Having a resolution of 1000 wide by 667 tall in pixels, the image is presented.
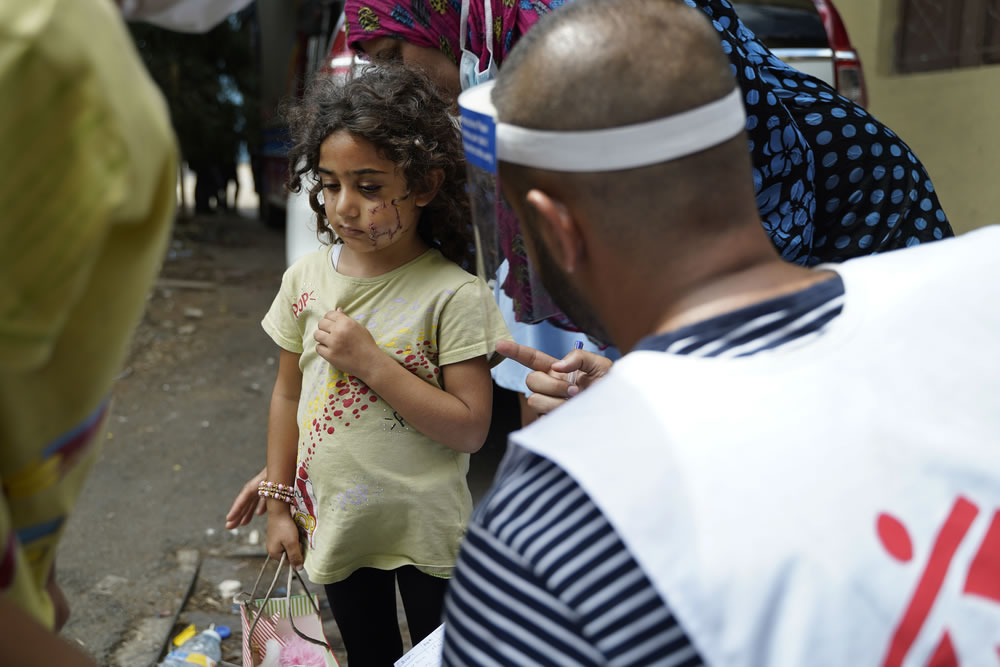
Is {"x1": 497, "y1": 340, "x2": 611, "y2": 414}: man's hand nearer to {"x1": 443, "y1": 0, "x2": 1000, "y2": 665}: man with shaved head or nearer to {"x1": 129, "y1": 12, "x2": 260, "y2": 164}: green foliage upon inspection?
{"x1": 443, "y1": 0, "x2": 1000, "y2": 665}: man with shaved head

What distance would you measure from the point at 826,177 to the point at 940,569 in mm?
1298

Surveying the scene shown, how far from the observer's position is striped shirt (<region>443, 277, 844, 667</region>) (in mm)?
867

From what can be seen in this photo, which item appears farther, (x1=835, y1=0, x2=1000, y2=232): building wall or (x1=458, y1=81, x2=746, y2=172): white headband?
(x1=835, y1=0, x2=1000, y2=232): building wall

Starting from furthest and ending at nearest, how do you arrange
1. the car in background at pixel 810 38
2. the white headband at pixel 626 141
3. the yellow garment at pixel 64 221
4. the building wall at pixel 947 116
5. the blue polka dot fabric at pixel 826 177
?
the car in background at pixel 810 38, the building wall at pixel 947 116, the blue polka dot fabric at pixel 826 177, the white headband at pixel 626 141, the yellow garment at pixel 64 221

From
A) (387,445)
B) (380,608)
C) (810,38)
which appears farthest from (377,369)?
(810,38)

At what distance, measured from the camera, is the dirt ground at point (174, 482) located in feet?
10.4

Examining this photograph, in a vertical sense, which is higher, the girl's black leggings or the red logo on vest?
the red logo on vest

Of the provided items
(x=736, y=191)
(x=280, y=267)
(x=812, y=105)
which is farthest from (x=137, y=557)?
(x=280, y=267)

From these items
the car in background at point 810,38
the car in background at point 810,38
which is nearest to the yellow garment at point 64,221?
the car in background at point 810,38

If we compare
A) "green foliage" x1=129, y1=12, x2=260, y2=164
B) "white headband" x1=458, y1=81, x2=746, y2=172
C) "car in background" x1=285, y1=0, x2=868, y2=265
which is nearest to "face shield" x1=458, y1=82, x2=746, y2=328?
"white headband" x1=458, y1=81, x2=746, y2=172

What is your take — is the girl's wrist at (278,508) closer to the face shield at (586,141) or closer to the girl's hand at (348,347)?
the girl's hand at (348,347)

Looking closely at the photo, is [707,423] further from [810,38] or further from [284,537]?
[810,38]

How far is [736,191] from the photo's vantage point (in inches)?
44.4

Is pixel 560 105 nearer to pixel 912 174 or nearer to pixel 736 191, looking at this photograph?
pixel 736 191
